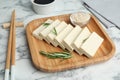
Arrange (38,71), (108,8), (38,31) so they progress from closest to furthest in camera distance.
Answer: (38,71) < (38,31) < (108,8)

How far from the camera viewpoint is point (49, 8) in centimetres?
86

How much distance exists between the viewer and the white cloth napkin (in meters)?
0.83

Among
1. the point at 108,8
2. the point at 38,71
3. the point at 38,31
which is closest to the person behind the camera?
the point at 38,71

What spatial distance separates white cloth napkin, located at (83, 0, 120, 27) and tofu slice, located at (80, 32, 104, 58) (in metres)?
0.14

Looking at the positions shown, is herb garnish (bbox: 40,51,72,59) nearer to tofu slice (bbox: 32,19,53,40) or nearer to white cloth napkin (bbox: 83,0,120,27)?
tofu slice (bbox: 32,19,53,40)

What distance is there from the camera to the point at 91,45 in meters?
0.66

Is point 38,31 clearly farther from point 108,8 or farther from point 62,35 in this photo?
point 108,8

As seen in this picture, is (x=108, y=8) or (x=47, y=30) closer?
(x=47, y=30)

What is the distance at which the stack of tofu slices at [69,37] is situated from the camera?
65 cm

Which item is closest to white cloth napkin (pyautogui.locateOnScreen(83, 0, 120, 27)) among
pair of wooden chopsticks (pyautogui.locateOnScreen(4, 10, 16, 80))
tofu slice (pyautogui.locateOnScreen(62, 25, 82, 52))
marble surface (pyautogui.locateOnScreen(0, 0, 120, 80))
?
marble surface (pyautogui.locateOnScreen(0, 0, 120, 80))

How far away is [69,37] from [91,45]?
0.07 metres

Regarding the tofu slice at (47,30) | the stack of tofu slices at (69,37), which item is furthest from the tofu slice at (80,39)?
the tofu slice at (47,30)

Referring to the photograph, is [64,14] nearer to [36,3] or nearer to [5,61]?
[36,3]

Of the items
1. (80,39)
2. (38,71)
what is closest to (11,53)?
(38,71)
